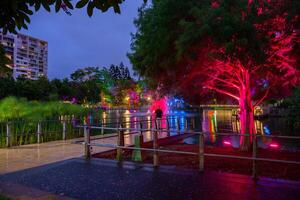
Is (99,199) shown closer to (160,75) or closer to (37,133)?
(160,75)

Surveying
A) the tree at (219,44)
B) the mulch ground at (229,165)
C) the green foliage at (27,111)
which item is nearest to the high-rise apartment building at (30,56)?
the green foliage at (27,111)

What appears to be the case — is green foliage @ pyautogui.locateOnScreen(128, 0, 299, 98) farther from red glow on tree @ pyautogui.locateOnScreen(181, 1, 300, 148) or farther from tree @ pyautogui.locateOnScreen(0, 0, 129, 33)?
tree @ pyautogui.locateOnScreen(0, 0, 129, 33)

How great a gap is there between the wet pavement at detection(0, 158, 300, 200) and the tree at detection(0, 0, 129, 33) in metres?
3.19

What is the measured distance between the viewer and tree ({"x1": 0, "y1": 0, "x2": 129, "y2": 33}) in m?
3.62

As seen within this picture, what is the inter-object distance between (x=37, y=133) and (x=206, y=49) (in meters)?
7.73

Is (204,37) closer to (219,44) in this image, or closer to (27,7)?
(219,44)

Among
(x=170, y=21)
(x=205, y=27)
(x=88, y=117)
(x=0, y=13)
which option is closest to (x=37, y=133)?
(x=88, y=117)

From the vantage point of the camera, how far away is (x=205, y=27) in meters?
9.62

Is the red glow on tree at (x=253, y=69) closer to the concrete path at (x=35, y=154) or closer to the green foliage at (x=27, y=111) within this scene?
the concrete path at (x=35, y=154)

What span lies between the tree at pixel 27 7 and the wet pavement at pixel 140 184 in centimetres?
319

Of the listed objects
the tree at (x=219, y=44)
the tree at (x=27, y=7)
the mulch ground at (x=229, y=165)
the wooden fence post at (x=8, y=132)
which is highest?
the tree at (x=219, y=44)

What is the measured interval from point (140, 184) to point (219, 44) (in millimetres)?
5395

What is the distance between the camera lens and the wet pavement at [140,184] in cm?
589

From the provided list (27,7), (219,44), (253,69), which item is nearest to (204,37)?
(219,44)
